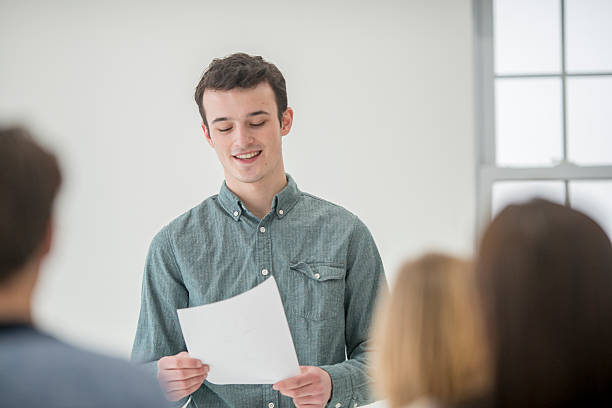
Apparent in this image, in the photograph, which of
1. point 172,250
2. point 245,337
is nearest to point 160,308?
point 172,250

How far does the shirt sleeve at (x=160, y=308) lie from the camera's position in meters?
1.67

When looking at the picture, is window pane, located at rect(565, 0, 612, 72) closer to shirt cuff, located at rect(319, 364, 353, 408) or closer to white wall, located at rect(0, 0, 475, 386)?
white wall, located at rect(0, 0, 475, 386)

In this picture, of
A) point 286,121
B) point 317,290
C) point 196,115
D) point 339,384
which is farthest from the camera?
point 196,115

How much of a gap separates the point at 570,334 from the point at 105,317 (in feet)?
7.61

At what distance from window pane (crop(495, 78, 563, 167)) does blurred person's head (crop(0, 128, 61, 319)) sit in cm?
231

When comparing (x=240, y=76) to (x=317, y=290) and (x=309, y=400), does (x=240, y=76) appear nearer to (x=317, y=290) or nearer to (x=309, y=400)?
(x=317, y=290)

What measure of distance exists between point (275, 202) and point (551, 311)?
1.05 metres

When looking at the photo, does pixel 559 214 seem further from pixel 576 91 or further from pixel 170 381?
pixel 576 91

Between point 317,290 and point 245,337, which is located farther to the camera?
point 317,290

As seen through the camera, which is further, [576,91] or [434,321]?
[576,91]

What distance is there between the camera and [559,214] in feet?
2.62

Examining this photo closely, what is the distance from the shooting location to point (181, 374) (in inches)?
58.3

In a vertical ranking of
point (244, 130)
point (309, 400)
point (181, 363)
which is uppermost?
point (244, 130)

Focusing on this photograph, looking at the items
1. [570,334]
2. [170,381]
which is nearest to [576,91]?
[170,381]
